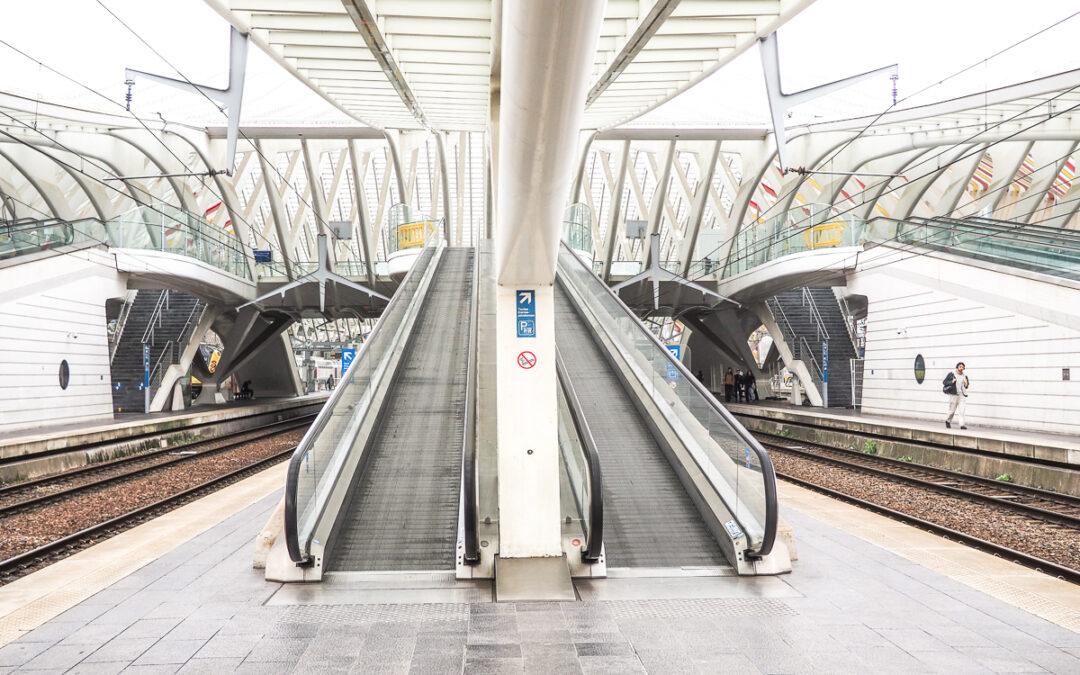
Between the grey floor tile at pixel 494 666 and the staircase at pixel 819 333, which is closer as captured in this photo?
the grey floor tile at pixel 494 666

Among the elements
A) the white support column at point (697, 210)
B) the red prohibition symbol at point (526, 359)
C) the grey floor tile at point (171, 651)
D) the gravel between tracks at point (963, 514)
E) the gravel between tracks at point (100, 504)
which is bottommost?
the gravel between tracks at point (100, 504)

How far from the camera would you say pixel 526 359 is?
23.3ft

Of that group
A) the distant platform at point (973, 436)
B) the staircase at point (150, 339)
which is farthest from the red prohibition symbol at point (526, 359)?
the staircase at point (150, 339)

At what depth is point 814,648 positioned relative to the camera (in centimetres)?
488

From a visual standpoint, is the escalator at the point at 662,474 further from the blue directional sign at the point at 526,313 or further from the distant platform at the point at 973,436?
the distant platform at the point at 973,436

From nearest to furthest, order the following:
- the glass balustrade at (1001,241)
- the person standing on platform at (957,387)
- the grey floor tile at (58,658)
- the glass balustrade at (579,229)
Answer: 1. the grey floor tile at (58,658)
2. the person standing on platform at (957,387)
3. the glass balustrade at (1001,241)
4. the glass balustrade at (579,229)

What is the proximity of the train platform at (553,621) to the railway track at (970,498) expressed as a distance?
1193 mm

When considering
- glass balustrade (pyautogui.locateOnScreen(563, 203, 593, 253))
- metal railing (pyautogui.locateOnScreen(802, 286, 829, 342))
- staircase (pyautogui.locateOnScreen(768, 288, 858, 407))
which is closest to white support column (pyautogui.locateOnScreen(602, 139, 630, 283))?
glass balustrade (pyautogui.locateOnScreen(563, 203, 593, 253))

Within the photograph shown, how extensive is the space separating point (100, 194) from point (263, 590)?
32245 millimetres

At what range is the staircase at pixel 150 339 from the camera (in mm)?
30641

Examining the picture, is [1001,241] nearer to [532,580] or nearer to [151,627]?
[532,580]

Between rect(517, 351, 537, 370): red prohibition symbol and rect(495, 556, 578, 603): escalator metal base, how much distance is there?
1.63 m

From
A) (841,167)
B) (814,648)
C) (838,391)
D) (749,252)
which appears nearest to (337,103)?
(814,648)

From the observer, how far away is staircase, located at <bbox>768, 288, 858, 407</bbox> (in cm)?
3011
